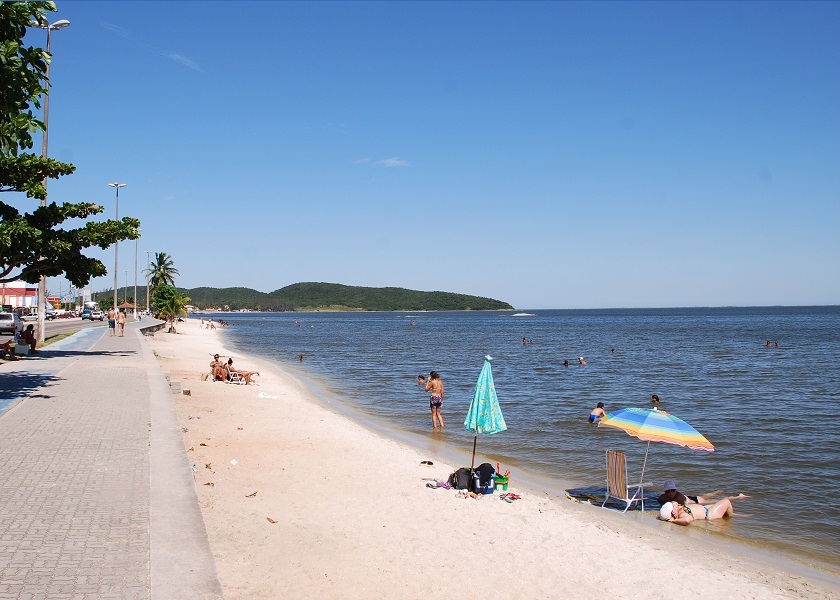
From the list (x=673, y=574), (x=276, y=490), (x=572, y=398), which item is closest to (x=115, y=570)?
(x=276, y=490)

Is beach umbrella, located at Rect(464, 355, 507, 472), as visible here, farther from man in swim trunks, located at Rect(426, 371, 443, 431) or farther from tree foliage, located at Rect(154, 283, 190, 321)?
tree foliage, located at Rect(154, 283, 190, 321)

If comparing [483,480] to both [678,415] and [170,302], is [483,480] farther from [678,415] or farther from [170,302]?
[170,302]

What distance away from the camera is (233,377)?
23594mm

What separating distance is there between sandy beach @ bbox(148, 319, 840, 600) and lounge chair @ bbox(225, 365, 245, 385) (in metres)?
11.0

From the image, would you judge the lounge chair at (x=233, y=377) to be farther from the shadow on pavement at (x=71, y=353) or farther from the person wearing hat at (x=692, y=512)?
the person wearing hat at (x=692, y=512)

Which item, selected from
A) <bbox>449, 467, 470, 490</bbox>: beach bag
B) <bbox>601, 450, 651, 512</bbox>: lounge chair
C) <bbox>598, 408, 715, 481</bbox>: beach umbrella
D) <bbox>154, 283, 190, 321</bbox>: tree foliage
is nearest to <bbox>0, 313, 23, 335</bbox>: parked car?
<bbox>154, 283, 190, 321</bbox>: tree foliage

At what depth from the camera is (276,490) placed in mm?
9555

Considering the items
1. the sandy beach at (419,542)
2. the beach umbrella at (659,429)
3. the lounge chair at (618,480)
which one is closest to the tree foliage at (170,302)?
the sandy beach at (419,542)

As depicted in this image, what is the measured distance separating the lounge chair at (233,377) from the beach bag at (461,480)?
47.4 feet

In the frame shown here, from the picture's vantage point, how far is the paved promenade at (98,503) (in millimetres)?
5199

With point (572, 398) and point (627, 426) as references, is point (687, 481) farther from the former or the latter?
point (572, 398)

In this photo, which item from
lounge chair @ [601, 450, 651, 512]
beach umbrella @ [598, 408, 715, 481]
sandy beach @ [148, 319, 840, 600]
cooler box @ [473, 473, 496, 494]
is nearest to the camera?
sandy beach @ [148, 319, 840, 600]

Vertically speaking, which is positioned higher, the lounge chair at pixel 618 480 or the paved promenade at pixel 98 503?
the paved promenade at pixel 98 503

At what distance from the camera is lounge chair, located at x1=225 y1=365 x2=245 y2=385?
23.5 m
